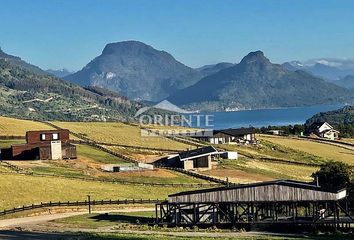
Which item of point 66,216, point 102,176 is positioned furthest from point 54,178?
point 66,216

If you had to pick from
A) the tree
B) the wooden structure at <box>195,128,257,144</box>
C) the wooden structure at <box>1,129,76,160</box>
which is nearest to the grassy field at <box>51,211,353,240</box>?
the tree

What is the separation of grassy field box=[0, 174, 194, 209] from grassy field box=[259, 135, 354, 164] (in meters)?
63.4

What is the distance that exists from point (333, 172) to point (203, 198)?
2834 cm

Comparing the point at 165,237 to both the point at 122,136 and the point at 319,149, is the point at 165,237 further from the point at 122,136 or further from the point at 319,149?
the point at 319,149

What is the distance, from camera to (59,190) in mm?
73938

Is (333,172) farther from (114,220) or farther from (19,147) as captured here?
(19,147)

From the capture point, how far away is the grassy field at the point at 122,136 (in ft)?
441

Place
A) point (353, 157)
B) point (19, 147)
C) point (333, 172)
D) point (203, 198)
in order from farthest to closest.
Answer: point (353, 157) < point (19, 147) < point (333, 172) < point (203, 198)

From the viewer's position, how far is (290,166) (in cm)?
11662

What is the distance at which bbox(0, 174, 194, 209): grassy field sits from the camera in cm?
6906

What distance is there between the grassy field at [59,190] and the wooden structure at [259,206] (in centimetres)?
1659

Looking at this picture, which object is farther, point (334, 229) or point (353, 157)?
point (353, 157)

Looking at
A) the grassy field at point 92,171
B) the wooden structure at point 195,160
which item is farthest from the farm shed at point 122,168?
the wooden structure at point 195,160

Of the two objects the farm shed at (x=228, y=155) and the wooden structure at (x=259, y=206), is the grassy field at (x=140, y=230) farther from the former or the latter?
the farm shed at (x=228, y=155)
